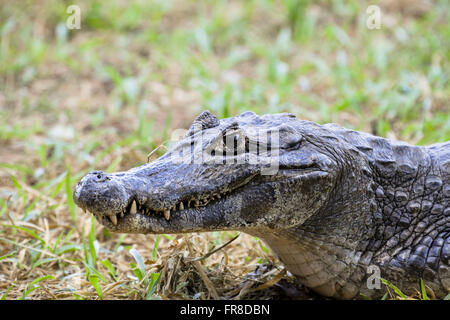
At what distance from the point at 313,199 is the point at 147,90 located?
15.3 ft

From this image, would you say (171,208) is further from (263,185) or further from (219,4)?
(219,4)

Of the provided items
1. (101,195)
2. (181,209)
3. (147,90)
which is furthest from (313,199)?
(147,90)

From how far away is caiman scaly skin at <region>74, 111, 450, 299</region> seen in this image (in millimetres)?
2863

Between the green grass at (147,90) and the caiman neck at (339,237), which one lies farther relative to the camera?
the green grass at (147,90)

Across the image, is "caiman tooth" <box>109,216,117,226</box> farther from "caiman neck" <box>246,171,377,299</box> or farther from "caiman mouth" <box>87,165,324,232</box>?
"caiman neck" <box>246,171,377,299</box>

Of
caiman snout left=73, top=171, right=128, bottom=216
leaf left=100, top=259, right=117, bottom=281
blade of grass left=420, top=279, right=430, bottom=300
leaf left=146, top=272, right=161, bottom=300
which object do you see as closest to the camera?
caiman snout left=73, top=171, right=128, bottom=216

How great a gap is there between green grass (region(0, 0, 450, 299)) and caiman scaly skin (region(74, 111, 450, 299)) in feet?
2.04

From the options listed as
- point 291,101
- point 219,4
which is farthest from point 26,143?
point 219,4

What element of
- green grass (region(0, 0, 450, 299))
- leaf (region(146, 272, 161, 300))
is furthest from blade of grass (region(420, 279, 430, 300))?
leaf (region(146, 272, 161, 300))

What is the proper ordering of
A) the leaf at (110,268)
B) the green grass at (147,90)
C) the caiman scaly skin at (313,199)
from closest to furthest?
1. the caiman scaly skin at (313,199)
2. the leaf at (110,268)
3. the green grass at (147,90)

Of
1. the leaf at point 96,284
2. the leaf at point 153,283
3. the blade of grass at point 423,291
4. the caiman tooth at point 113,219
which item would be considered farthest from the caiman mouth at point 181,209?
the blade of grass at point 423,291

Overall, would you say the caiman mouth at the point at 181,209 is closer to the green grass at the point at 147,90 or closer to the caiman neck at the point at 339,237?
the caiman neck at the point at 339,237

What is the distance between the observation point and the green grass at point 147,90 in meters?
3.96

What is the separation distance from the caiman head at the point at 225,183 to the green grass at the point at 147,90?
0.60m
